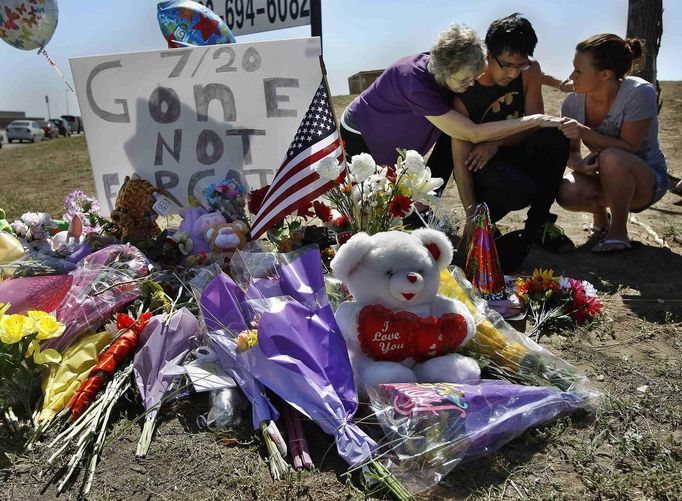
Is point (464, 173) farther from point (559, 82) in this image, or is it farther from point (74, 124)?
point (74, 124)

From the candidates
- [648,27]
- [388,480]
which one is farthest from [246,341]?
[648,27]

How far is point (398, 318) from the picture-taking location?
2.20 metres

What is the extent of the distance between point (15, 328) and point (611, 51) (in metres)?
3.51

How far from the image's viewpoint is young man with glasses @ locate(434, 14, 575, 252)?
144 inches

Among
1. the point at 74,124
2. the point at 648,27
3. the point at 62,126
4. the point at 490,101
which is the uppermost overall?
the point at 648,27

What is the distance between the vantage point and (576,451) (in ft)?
6.48

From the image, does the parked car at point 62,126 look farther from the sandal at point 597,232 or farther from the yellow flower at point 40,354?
the yellow flower at point 40,354

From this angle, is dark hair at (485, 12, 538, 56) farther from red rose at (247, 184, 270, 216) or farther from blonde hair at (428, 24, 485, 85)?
red rose at (247, 184, 270, 216)

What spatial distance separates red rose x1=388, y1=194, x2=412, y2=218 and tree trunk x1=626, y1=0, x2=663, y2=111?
4064 millimetres

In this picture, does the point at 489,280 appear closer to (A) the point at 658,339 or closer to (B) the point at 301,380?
(A) the point at 658,339

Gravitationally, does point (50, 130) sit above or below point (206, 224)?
below

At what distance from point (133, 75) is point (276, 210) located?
181 centimetres

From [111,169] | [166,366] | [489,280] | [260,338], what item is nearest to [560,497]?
[260,338]

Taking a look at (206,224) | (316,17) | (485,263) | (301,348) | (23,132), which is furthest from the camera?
(23,132)
